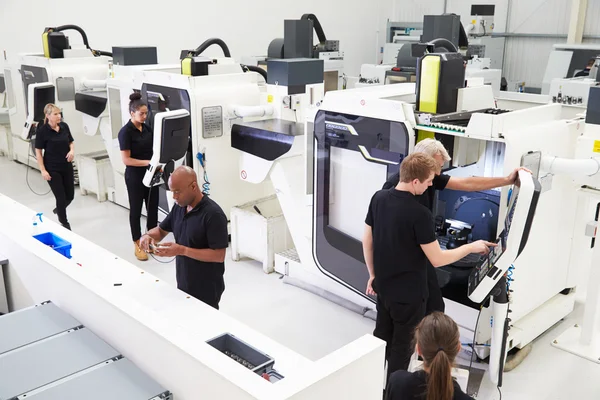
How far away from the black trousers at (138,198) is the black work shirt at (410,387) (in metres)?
3.38

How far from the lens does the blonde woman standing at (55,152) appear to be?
5.16 meters

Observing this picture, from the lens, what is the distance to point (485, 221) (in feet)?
12.3

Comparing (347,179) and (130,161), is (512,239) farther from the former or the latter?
(130,161)

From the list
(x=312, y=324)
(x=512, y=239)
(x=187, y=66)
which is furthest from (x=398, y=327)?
(x=187, y=66)

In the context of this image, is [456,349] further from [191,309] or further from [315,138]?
[315,138]

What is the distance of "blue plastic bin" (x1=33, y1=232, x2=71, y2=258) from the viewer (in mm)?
2662

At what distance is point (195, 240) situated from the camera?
2912 millimetres

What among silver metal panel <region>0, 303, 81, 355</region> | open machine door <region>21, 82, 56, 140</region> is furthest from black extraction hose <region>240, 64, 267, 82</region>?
silver metal panel <region>0, 303, 81, 355</region>

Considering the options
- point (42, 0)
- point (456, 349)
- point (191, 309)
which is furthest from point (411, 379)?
point (42, 0)

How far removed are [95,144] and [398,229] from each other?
17.5 feet

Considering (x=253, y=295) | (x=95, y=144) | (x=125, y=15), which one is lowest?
(x=253, y=295)

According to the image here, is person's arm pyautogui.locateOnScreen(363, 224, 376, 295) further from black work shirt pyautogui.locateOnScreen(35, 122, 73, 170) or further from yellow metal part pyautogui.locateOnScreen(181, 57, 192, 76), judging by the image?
black work shirt pyautogui.locateOnScreen(35, 122, 73, 170)

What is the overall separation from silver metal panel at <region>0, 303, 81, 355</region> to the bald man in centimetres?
69

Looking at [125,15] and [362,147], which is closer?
[362,147]
